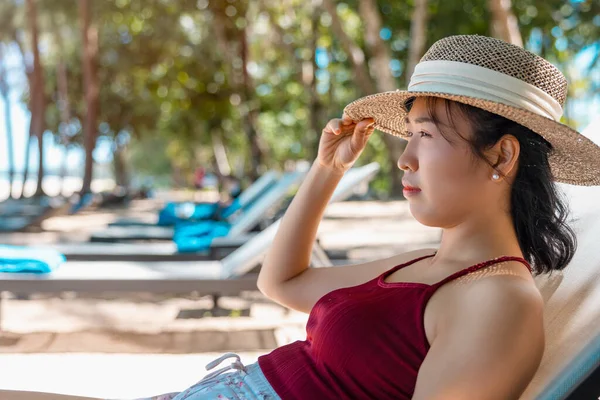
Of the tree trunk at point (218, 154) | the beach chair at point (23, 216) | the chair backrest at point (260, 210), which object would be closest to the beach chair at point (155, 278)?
the chair backrest at point (260, 210)

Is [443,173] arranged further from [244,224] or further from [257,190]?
[257,190]

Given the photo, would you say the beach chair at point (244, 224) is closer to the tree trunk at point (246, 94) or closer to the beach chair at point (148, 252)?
the beach chair at point (148, 252)

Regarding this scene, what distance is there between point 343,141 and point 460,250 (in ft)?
1.77

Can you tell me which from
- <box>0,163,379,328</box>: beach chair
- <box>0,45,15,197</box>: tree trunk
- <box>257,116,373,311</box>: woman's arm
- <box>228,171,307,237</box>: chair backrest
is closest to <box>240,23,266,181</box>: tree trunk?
<box>228,171,307,237</box>: chair backrest

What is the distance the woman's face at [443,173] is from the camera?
4.69ft

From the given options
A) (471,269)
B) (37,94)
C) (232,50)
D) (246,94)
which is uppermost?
(37,94)

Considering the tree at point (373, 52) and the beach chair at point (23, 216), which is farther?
the beach chair at point (23, 216)

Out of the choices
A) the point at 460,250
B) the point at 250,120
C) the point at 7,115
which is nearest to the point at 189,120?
the point at 7,115

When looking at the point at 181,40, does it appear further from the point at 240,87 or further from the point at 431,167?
the point at 431,167

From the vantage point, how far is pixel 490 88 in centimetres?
143

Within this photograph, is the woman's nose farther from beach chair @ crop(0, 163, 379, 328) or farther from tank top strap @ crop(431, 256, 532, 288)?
beach chair @ crop(0, 163, 379, 328)

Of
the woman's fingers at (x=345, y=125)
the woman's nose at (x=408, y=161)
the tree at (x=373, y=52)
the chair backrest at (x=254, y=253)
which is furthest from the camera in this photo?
the tree at (x=373, y=52)

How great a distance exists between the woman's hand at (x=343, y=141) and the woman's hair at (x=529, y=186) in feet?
1.36

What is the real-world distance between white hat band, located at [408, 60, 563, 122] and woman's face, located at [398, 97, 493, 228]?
43mm
